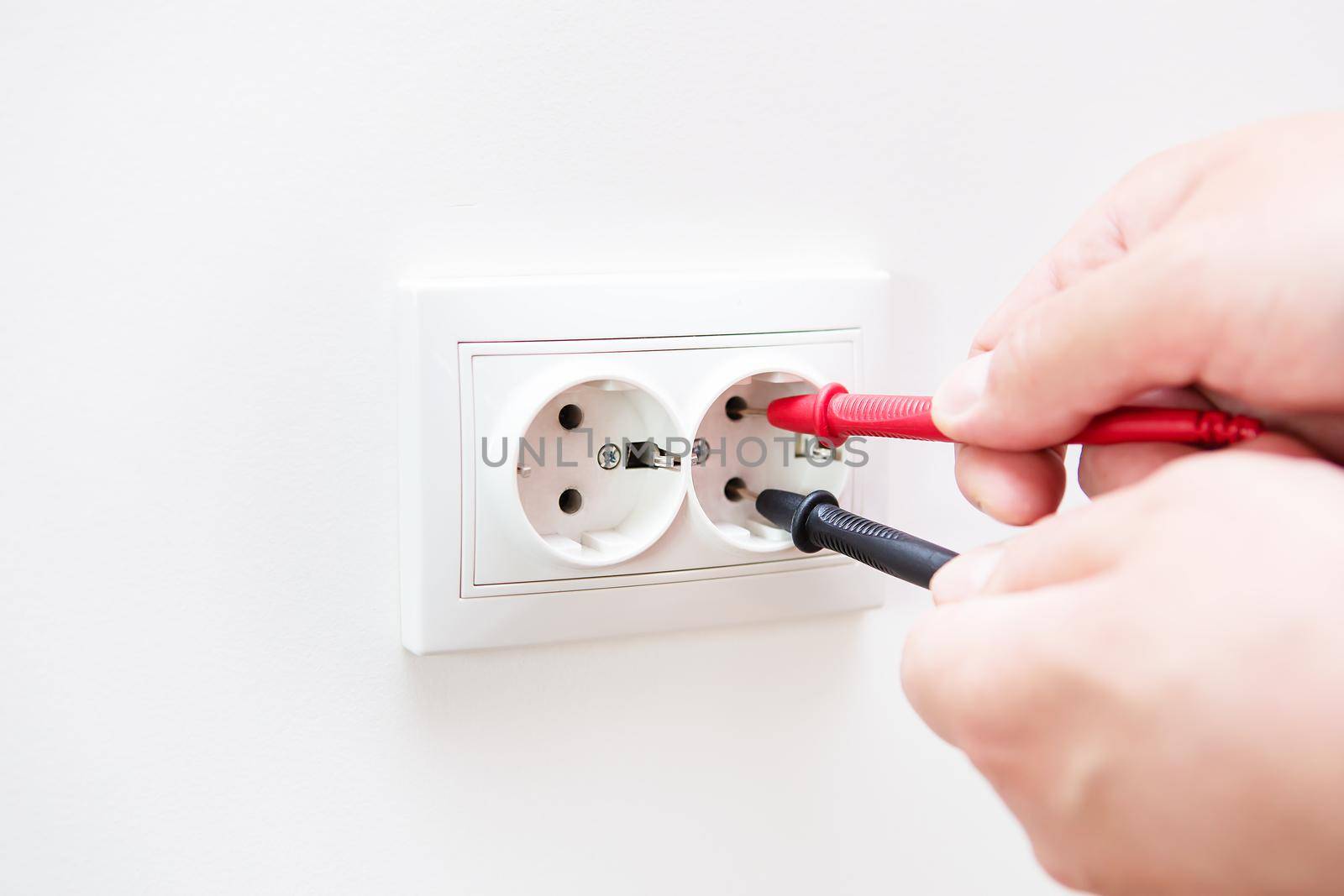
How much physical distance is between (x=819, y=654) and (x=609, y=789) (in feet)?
0.33

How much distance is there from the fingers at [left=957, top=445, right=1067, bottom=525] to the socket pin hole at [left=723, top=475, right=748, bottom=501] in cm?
→ 10

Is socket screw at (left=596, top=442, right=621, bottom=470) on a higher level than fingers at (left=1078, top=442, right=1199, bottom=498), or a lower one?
lower

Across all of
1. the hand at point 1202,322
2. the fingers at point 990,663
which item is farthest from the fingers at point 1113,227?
the fingers at point 990,663

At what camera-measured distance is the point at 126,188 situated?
1.06 ft

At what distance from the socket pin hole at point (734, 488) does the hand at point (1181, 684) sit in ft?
0.52

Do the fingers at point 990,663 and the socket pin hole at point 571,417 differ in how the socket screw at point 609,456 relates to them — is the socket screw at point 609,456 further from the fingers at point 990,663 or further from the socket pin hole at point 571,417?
the fingers at point 990,663

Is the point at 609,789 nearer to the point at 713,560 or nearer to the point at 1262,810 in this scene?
the point at 713,560

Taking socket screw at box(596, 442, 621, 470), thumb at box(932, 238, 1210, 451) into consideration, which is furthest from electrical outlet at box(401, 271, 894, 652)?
thumb at box(932, 238, 1210, 451)

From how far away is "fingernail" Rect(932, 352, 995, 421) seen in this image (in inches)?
11.8

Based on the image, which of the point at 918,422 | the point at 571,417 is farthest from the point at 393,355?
the point at 918,422

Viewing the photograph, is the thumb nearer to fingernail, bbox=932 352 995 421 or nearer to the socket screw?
fingernail, bbox=932 352 995 421

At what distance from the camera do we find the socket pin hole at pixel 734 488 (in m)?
0.41

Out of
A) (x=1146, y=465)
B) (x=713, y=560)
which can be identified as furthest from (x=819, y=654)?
(x=1146, y=465)

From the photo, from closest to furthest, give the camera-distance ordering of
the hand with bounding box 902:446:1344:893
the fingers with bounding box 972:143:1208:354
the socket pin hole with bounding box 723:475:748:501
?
the hand with bounding box 902:446:1344:893, the fingers with bounding box 972:143:1208:354, the socket pin hole with bounding box 723:475:748:501
